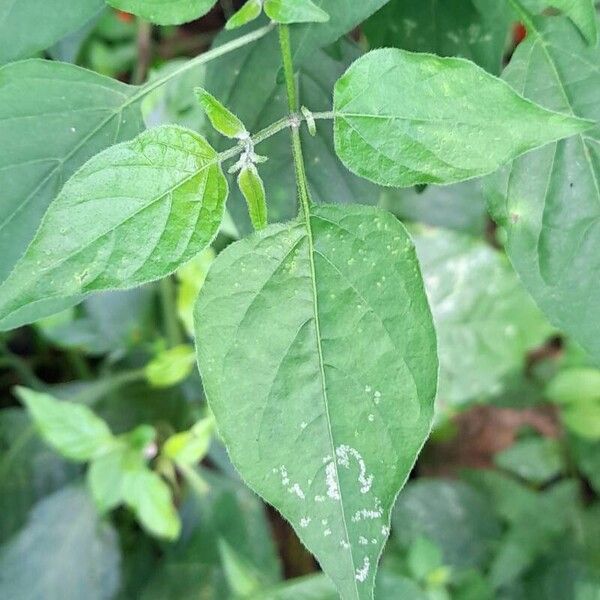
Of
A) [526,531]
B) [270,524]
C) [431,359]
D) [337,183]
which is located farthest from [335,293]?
[270,524]

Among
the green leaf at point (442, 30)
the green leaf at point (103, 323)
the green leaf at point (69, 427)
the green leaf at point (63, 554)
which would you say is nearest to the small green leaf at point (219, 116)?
the green leaf at point (442, 30)

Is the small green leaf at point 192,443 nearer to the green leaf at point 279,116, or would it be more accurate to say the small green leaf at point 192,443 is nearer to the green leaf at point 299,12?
the green leaf at point 279,116

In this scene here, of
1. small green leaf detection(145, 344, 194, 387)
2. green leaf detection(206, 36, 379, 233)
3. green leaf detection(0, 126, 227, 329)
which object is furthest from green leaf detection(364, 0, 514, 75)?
small green leaf detection(145, 344, 194, 387)

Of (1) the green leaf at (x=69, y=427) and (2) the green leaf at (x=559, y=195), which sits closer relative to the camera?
(2) the green leaf at (x=559, y=195)

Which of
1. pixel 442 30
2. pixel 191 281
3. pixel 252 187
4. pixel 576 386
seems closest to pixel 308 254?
pixel 252 187

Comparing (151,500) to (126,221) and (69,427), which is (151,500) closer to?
(69,427)

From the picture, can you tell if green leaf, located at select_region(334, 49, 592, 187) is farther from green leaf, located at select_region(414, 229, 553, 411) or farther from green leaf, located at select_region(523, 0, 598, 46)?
green leaf, located at select_region(414, 229, 553, 411)
